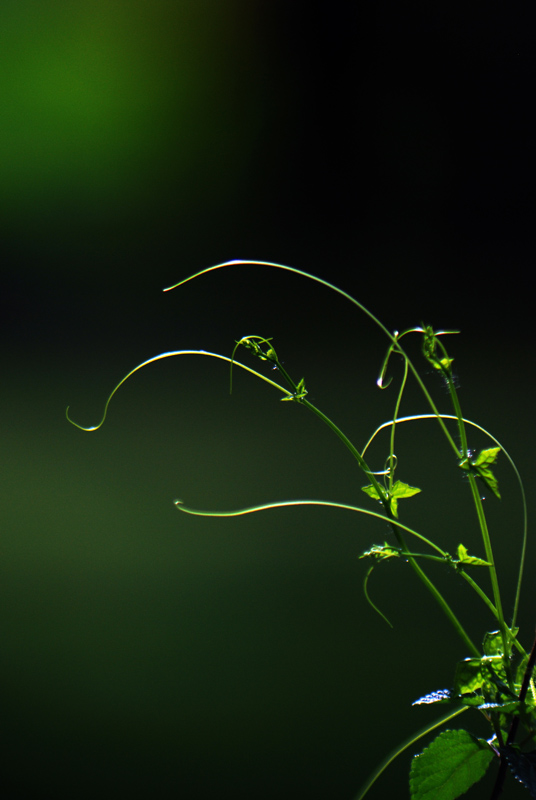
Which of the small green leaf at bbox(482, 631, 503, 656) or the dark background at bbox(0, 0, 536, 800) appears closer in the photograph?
the small green leaf at bbox(482, 631, 503, 656)

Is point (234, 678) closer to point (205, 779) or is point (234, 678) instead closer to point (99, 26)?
point (205, 779)

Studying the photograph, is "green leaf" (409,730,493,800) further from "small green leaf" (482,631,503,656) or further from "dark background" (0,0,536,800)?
"dark background" (0,0,536,800)

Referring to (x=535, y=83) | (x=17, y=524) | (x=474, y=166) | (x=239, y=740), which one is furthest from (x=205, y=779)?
(x=535, y=83)

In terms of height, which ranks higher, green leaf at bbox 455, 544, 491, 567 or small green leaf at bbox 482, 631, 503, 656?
green leaf at bbox 455, 544, 491, 567

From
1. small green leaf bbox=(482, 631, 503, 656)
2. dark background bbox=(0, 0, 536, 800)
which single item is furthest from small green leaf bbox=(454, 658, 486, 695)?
dark background bbox=(0, 0, 536, 800)

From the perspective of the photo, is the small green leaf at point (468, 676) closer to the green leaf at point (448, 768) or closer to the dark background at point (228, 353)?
the green leaf at point (448, 768)
